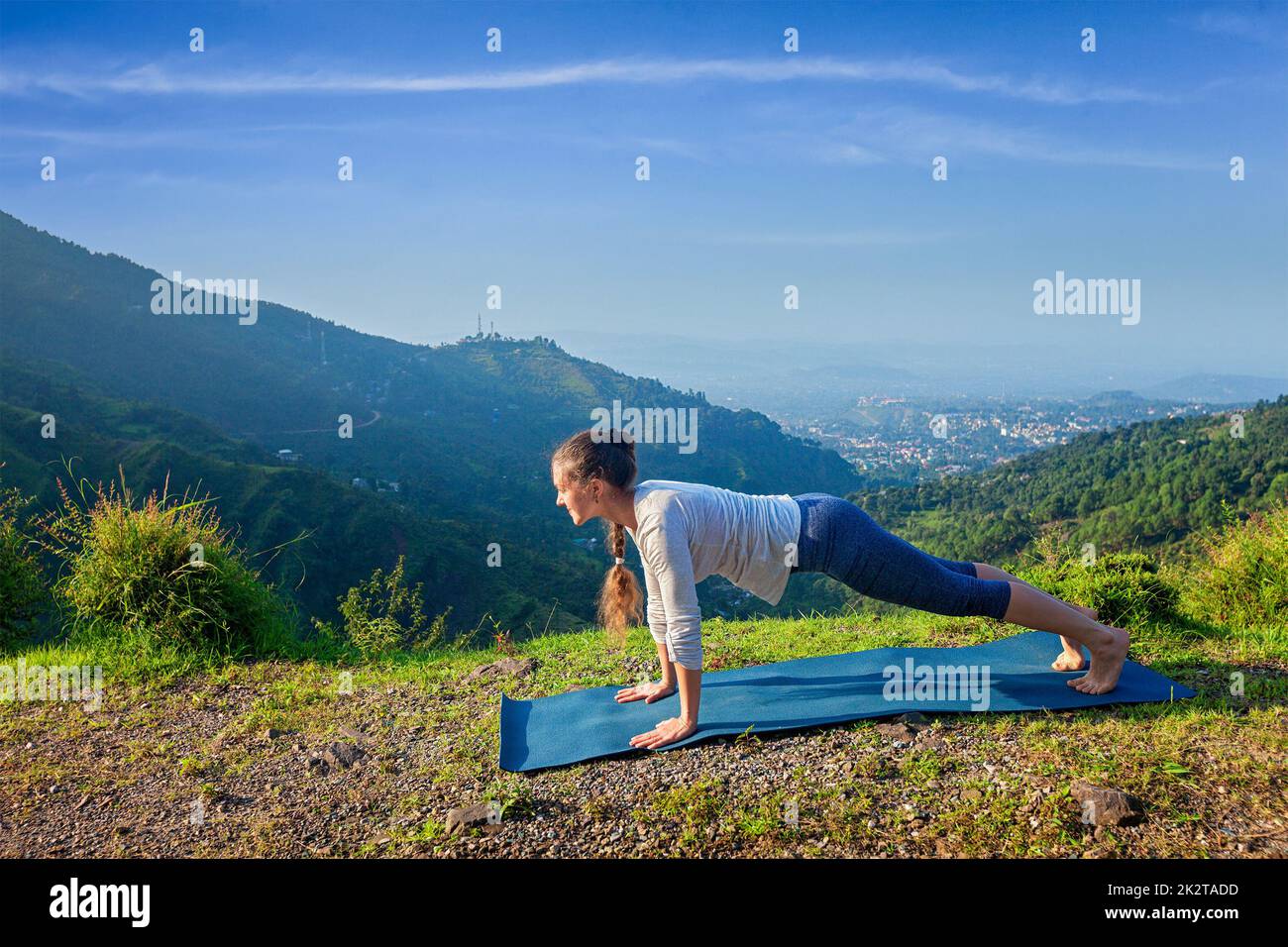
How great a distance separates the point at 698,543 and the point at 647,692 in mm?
1023

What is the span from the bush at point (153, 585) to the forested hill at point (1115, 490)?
51.6ft

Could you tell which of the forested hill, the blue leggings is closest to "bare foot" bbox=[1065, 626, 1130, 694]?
the blue leggings

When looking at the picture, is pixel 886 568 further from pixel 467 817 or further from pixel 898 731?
pixel 467 817

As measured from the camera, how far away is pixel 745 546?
11.0 ft

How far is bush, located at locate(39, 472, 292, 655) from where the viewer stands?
16.3 feet

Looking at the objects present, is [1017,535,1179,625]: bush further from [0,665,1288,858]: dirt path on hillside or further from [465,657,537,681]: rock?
[465,657,537,681]: rock

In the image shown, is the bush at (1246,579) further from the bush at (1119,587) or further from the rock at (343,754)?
the rock at (343,754)

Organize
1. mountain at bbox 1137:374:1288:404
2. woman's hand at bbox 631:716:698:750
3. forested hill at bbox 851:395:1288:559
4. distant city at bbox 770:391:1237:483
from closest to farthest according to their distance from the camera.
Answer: woman's hand at bbox 631:716:698:750, forested hill at bbox 851:395:1288:559, distant city at bbox 770:391:1237:483, mountain at bbox 1137:374:1288:404

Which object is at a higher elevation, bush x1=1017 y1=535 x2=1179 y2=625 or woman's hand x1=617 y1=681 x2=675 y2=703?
bush x1=1017 y1=535 x2=1179 y2=625

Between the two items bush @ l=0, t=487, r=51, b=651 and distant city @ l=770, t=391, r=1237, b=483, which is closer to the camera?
bush @ l=0, t=487, r=51, b=651

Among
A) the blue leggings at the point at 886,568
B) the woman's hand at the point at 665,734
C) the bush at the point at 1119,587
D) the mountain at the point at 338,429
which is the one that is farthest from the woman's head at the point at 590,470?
the mountain at the point at 338,429

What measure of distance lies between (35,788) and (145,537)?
205 centimetres

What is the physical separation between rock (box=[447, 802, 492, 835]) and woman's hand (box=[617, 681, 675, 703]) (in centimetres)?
119

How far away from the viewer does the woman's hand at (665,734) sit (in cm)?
329
